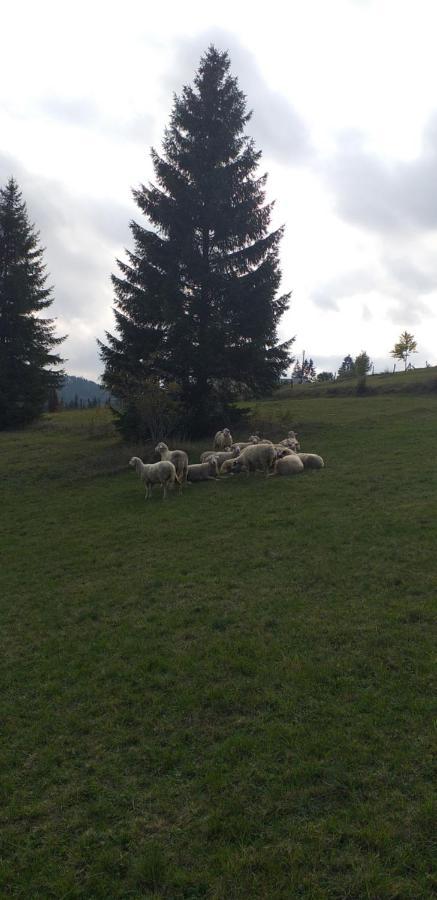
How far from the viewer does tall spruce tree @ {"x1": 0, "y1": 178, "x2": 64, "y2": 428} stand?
134ft

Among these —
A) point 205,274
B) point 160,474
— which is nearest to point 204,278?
point 205,274

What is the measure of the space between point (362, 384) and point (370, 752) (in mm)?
47630

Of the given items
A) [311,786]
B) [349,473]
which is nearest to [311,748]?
[311,786]

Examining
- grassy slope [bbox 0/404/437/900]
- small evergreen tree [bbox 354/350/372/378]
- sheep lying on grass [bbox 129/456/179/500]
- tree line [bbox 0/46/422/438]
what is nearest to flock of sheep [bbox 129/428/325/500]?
sheep lying on grass [bbox 129/456/179/500]

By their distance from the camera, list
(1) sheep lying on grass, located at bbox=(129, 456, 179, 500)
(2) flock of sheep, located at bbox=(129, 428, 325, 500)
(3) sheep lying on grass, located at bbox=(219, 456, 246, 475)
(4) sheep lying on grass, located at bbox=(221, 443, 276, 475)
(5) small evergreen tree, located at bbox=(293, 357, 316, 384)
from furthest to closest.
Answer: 1. (5) small evergreen tree, located at bbox=(293, 357, 316, 384)
2. (3) sheep lying on grass, located at bbox=(219, 456, 246, 475)
3. (4) sheep lying on grass, located at bbox=(221, 443, 276, 475)
4. (2) flock of sheep, located at bbox=(129, 428, 325, 500)
5. (1) sheep lying on grass, located at bbox=(129, 456, 179, 500)

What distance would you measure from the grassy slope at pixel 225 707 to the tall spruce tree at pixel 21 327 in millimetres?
28687

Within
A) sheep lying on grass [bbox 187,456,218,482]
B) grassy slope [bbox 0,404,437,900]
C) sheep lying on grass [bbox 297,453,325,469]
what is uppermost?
sheep lying on grass [bbox 297,453,325,469]

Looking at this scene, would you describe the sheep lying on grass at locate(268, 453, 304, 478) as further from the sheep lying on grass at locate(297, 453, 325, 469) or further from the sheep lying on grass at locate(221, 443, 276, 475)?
the sheep lying on grass at locate(297, 453, 325, 469)

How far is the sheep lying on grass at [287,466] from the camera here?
64.4ft

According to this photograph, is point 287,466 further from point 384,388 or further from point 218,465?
point 384,388

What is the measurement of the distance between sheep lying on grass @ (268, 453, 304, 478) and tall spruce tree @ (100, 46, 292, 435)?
10.4 meters

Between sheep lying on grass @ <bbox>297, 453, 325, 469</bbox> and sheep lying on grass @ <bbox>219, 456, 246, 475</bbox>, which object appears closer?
sheep lying on grass @ <bbox>219, 456, 246, 475</bbox>

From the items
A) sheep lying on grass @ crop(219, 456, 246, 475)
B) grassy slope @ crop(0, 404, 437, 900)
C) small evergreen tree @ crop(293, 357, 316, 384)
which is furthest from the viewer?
small evergreen tree @ crop(293, 357, 316, 384)

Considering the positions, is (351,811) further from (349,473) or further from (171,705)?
(349,473)
